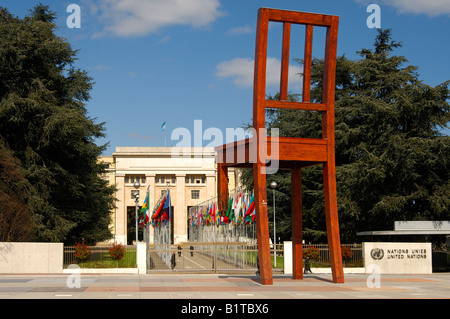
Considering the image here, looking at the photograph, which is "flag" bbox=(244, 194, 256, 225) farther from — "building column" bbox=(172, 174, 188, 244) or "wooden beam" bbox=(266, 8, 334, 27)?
"building column" bbox=(172, 174, 188, 244)

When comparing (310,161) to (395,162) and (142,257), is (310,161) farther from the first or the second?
(395,162)

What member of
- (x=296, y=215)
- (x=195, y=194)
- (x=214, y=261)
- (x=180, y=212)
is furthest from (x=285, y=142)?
(x=195, y=194)

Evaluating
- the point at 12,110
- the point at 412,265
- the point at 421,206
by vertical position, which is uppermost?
the point at 12,110

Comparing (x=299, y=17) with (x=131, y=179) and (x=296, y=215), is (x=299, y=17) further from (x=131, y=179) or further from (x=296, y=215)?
(x=131, y=179)

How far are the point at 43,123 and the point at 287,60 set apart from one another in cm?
2191

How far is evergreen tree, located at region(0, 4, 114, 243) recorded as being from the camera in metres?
35.0

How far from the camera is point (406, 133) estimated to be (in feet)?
128

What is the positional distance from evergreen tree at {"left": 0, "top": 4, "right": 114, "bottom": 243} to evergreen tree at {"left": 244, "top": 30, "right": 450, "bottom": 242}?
18062 mm

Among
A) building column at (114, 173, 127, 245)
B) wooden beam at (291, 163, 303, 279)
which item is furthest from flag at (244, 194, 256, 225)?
building column at (114, 173, 127, 245)

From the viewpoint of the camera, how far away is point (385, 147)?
3972cm

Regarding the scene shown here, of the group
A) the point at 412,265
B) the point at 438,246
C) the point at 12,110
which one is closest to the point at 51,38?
the point at 12,110
